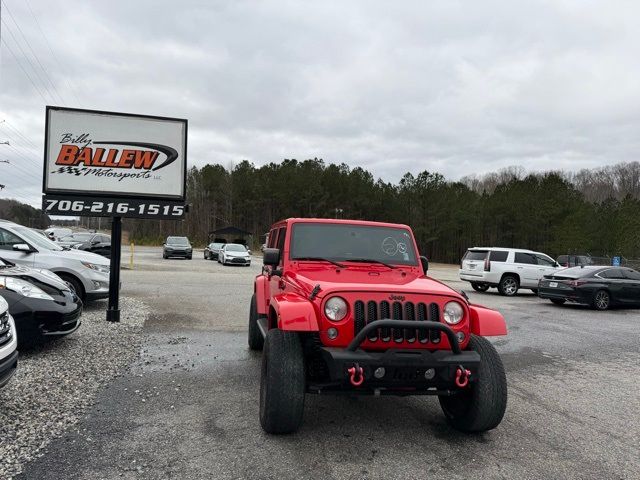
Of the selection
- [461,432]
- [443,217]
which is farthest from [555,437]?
[443,217]

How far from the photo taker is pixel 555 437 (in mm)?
4293

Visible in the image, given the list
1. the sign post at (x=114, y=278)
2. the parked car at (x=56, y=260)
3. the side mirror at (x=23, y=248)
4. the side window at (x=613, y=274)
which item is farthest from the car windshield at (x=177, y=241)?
the side window at (x=613, y=274)

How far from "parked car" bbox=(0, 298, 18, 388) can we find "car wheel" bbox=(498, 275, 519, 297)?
1625 cm

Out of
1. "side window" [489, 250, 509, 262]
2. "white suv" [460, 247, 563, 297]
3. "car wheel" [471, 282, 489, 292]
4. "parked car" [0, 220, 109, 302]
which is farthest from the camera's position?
"car wheel" [471, 282, 489, 292]

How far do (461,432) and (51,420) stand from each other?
3525 mm

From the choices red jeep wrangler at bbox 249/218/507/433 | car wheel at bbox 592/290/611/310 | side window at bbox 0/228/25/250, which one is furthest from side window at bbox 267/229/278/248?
car wheel at bbox 592/290/611/310

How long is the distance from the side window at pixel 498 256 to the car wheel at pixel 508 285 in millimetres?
637

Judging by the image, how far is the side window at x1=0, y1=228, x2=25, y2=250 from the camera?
9389 mm

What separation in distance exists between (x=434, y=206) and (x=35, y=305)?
54.0 metres

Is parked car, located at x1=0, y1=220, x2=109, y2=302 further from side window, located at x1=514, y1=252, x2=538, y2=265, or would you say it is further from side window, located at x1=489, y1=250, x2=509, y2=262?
side window, located at x1=514, y1=252, x2=538, y2=265

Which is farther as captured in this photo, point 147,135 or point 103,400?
point 147,135

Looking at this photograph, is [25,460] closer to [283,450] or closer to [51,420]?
[51,420]

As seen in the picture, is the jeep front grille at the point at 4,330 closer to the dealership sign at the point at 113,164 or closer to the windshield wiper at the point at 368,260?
the windshield wiper at the point at 368,260

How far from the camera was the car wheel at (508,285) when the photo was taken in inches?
698
